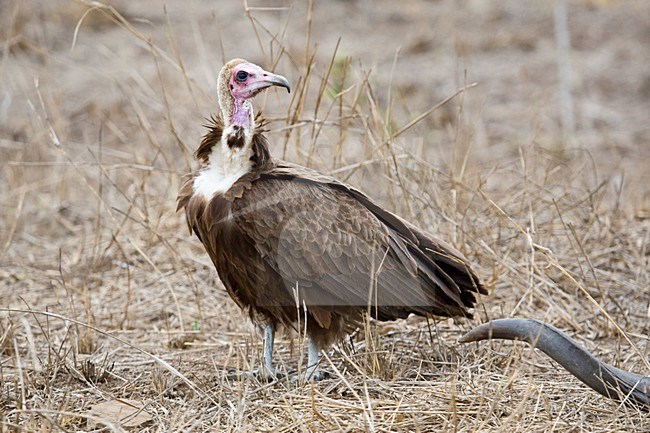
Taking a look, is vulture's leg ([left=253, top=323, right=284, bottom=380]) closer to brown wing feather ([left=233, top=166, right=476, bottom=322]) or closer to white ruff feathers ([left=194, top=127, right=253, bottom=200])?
brown wing feather ([left=233, top=166, right=476, bottom=322])

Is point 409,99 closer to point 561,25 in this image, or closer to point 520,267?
point 561,25

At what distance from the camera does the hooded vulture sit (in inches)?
140

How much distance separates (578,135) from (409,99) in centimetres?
199

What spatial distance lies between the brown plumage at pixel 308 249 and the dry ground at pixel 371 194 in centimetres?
21

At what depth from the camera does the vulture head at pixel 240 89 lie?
145 inches

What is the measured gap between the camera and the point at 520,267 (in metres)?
4.41

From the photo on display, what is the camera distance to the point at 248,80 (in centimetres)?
370

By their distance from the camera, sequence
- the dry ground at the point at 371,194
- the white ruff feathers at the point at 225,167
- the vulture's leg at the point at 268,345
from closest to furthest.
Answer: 1. the dry ground at the point at 371,194
2. the white ruff feathers at the point at 225,167
3. the vulture's leg at the point at 268,345

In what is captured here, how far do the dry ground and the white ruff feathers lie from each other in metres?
0.63

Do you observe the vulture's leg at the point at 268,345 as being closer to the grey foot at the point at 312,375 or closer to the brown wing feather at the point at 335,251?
the grey foot at the point at 312,375

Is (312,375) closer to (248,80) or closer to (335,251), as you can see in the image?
(335,251)

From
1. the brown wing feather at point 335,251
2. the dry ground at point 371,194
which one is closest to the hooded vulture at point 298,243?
the brown wing feather at point 335,251

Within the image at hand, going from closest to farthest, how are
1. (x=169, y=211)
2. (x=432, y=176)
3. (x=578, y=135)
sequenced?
(x=432, y=176) → (x=169, y=211) → (x=578, y=135)

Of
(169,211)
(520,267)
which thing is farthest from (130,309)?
(520,267)
